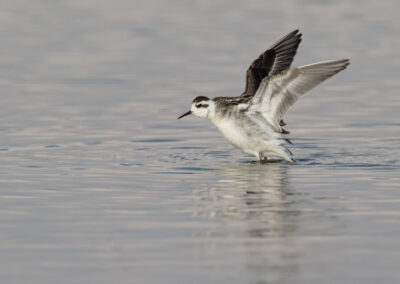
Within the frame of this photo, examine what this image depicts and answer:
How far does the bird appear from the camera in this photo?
1554 cm

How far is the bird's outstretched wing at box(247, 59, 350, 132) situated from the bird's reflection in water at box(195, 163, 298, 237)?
102 cm

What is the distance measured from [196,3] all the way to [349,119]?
66.4 ft

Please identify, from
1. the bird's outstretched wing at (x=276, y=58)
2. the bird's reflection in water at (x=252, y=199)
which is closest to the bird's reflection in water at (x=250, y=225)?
the bird's reflection in water at (x=252, y=199)

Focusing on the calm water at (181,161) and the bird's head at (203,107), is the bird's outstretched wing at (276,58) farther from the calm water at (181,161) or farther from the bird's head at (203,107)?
the bird's head at (203,107)

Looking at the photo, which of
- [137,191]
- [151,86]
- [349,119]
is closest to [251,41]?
[151,86]

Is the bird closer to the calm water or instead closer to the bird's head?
the bird's head

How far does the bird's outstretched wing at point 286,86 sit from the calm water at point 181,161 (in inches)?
34.5

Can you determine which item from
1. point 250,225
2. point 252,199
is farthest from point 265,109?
point 250,225

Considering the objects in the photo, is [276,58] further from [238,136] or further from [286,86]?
[286,86]

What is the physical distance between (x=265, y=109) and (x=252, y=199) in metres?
4.05

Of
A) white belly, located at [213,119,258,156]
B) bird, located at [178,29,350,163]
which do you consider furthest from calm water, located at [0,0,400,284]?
bird, located at [178,29,350,163]

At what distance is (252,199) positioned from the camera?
1249cm

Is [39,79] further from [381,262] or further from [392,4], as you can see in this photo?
[392,4]

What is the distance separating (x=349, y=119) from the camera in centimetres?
1970
